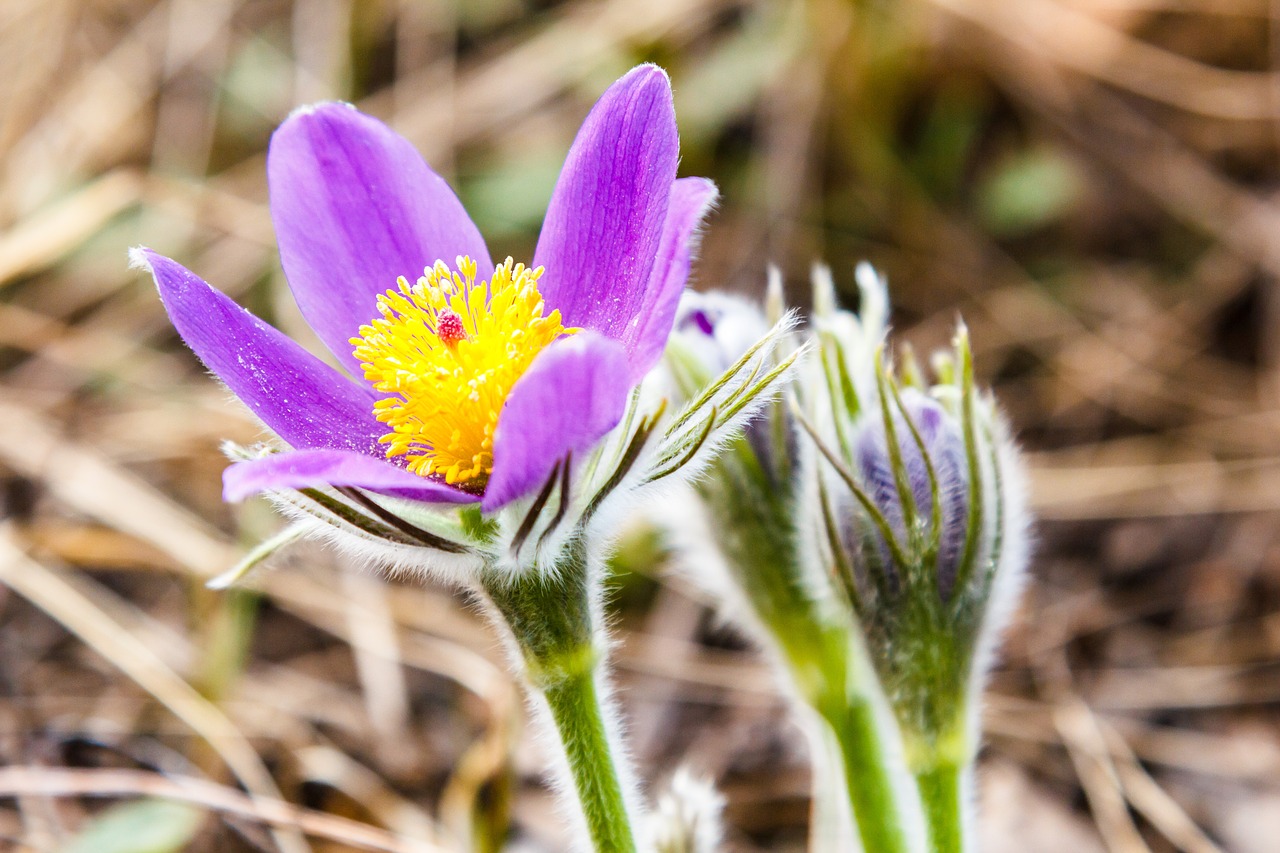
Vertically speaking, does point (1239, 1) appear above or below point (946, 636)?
above

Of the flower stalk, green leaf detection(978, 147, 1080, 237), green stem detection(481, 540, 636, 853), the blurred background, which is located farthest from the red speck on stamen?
green leaf detection(978, 147, 1080, 237)

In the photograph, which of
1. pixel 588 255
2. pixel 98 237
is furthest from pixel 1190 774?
pixel 98 237

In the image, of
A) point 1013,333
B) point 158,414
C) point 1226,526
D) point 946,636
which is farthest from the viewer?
point 1013,333

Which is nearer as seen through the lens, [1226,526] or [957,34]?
[1226,526]

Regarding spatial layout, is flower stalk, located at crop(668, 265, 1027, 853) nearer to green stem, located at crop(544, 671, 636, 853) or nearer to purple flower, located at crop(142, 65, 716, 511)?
purple flower, located at crop(142, 65, 716, 511)

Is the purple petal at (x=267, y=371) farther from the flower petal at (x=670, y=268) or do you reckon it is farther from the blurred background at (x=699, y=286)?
the blurred background at (x=699, y=286)

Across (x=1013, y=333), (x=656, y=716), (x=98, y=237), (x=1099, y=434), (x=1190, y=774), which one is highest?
(x=98, y=237)

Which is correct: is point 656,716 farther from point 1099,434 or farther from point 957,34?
point 957,34

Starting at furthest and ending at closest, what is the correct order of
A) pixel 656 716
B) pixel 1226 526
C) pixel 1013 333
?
1. pixel 1013 333
2. pixel 1226 526
3. pixel 656 716

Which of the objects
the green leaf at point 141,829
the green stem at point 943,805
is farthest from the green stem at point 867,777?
the green leaf at point 141,829
